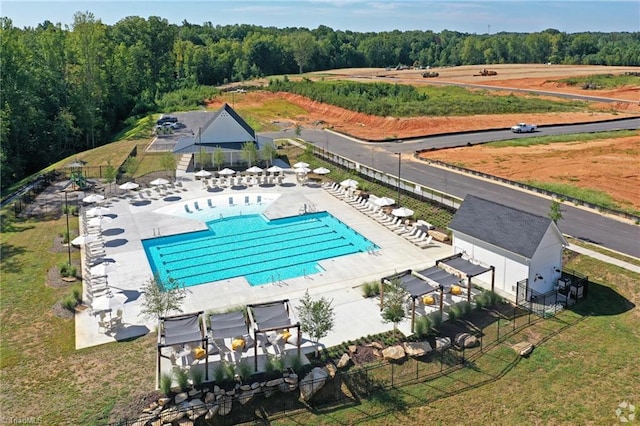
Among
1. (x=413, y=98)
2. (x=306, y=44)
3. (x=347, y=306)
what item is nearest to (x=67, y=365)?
(x=347, y=306)

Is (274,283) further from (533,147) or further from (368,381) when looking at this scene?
(533,147)

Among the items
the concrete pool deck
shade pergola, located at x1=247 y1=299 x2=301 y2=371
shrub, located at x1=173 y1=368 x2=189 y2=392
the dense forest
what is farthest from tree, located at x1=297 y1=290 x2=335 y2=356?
the dense forest

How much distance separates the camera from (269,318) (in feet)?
68.3

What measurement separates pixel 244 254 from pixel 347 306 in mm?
9785

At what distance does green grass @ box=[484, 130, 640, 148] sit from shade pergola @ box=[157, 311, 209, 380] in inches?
1824

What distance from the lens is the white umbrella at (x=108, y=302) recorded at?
870 inches

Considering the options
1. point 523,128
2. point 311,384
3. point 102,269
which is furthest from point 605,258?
point 523,128

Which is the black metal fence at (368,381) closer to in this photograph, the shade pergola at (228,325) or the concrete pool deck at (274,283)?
the shade pergola at (228,325)

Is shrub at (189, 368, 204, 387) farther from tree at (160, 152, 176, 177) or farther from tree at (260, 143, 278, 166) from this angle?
tree at (260, 143, 278, 166)

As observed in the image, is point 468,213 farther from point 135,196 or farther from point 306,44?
point 306,44

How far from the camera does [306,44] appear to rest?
6304 inches

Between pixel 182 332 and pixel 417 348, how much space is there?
→ 9128mm

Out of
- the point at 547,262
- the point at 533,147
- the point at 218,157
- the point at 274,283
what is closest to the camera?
the point at 547,262

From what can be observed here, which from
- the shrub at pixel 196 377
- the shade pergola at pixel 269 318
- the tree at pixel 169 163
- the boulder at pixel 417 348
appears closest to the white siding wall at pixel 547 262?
the boulder at pixel 417 348
